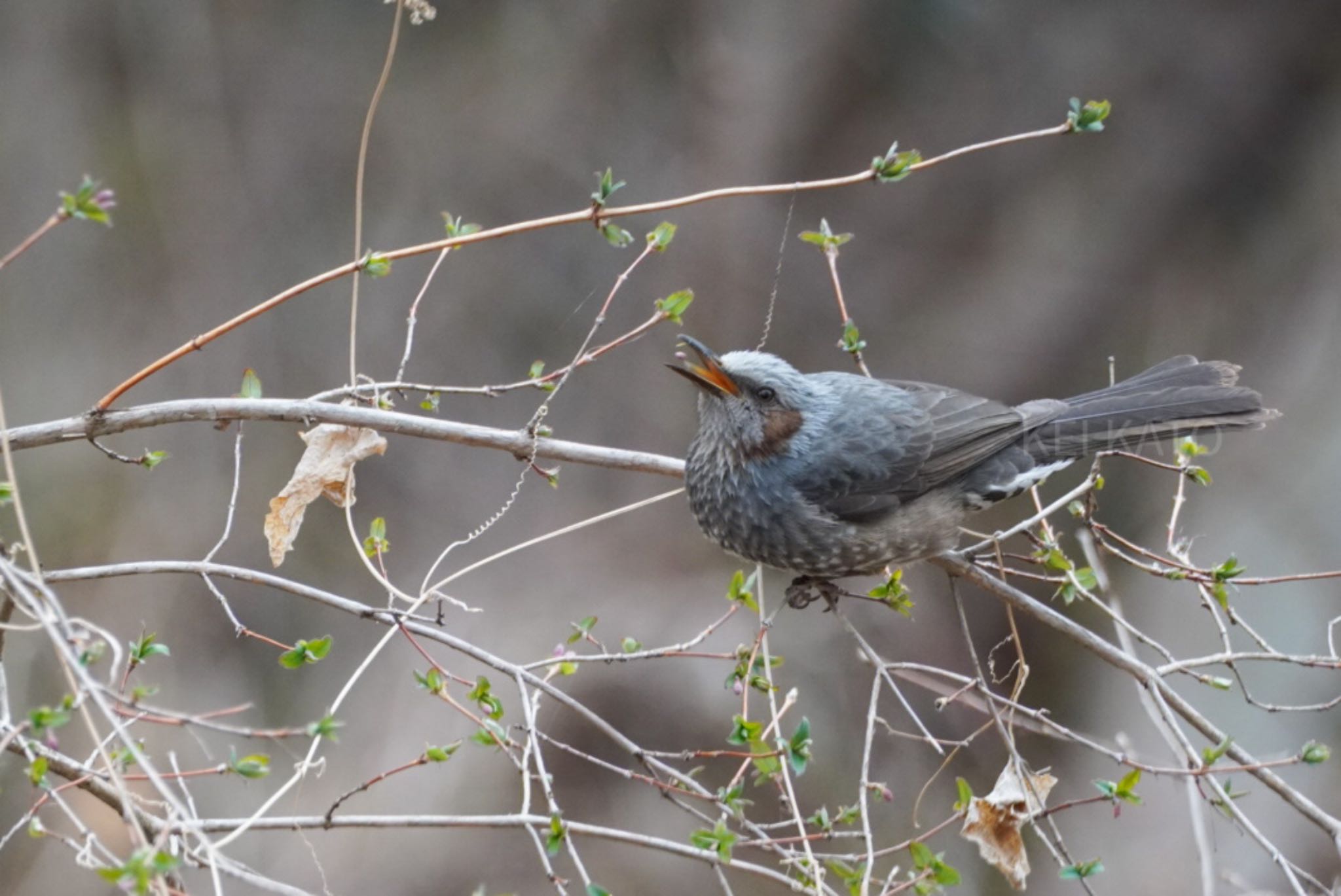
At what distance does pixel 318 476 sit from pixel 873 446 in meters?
2.07

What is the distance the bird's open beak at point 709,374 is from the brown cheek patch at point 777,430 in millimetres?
171

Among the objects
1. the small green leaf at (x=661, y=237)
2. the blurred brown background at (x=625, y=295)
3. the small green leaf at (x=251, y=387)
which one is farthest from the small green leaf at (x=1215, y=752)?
the blurred brown background at (x=625, y=295)

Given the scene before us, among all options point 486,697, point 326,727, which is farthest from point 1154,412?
point 326,727

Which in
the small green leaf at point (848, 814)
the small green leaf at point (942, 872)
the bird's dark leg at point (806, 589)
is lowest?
the small green leaf at point (942, 872)

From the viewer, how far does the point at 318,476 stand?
3396 millimetres

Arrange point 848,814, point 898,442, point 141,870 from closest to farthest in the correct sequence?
1. point 141,870
2. point 848,814
3. point 898,442

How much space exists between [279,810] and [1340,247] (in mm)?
7395

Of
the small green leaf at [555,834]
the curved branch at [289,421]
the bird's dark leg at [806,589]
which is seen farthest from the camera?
the bird's dark leg at [806,589]

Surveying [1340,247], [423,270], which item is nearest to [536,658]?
[423,270]

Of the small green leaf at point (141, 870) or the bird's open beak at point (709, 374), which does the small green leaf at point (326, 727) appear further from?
the bird's open beak at point (709, 374)

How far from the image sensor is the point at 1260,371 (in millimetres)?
7160

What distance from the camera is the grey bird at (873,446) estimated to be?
13.5 ft

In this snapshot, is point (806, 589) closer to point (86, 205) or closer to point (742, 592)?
point (742, 592)

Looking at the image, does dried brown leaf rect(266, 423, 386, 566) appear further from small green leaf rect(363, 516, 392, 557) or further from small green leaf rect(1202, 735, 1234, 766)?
small green leaf rect(1202, 735, 1234, 766)
